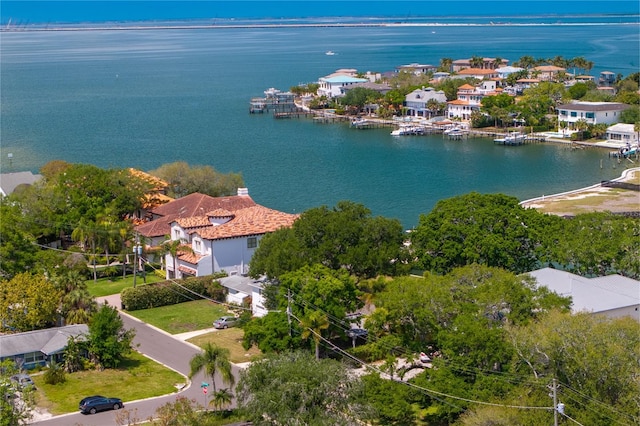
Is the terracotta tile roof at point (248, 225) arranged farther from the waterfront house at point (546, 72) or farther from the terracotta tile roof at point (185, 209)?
the waterfront house at point (546, 72)

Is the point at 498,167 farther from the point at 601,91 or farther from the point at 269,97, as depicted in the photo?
the point at 269,97

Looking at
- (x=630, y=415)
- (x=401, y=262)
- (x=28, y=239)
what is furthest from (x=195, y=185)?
(x=630, y=415)

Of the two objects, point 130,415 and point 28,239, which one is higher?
point 28,239

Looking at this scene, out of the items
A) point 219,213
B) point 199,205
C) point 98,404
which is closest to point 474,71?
point 199,205

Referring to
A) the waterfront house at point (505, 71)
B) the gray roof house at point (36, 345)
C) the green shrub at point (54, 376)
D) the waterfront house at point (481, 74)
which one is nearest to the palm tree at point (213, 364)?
the green shrub at point (54, 376)

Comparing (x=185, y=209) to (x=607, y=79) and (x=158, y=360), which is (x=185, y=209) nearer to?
(x=158, y=360)

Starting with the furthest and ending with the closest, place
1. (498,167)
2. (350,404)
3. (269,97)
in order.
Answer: (269,97) < (498,167) < (350,404)

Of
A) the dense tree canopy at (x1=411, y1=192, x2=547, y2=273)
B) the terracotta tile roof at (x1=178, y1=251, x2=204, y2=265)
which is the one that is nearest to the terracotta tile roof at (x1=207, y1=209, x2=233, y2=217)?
the terracotta tile roof at (x1=178, y1=251, x2=204, y2=265)

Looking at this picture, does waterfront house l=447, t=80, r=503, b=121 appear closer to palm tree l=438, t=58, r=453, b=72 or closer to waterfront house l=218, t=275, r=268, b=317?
palm tree l=438, t=58, r=453, b=72
